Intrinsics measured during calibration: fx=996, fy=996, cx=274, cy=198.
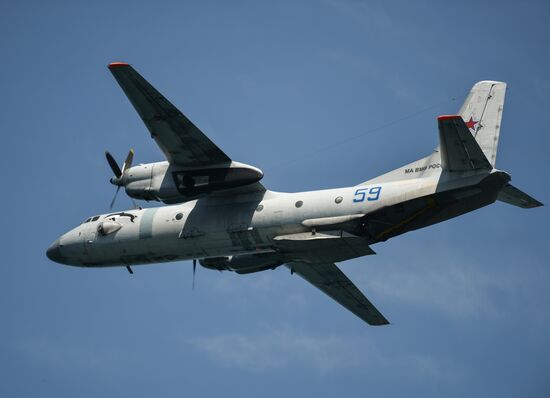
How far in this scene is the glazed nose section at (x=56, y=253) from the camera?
36.2 metres

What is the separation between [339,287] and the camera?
36875 mm

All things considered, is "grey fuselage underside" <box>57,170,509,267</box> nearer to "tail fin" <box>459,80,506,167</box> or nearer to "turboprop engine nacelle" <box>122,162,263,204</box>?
"turboprop engine nacelle" <box>122,162,263,204</box>

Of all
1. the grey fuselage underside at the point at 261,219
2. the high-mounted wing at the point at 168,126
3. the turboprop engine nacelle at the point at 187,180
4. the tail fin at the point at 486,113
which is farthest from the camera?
the turboprop engine nacelle at the point at 187,180

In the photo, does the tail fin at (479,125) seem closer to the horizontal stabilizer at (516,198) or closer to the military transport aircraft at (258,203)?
the military transport aircraft at (258,203)

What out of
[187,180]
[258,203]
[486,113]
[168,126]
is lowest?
[258,203]

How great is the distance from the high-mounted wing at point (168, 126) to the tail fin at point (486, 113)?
7.89 meters

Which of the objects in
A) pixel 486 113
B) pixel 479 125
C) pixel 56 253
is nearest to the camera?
pixel 479 125

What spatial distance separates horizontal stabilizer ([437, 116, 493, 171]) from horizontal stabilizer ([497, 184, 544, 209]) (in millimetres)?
1878

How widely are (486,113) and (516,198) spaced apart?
9.02ft

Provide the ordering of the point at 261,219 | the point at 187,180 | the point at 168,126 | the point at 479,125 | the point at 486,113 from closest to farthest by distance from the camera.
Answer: the point at 479,125 < the point at 486,113 < the point at 168,126 < the point at 261,219 < the point at 187,180

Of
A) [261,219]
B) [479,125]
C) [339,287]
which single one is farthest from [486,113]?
[339,287]

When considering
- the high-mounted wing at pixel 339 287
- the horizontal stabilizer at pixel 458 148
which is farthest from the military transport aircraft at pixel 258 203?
the high-mounted wing at pixel 339 287

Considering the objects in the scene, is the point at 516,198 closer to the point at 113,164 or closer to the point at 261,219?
the point at 261,219

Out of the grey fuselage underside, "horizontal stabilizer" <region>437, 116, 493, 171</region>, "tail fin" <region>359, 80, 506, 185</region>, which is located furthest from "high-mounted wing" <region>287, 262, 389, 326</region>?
"horizontal stabilizer" <region>437, 116, 493, 171</region>
